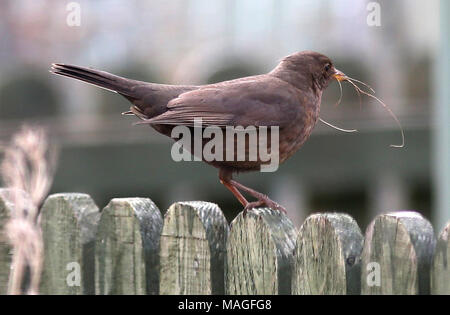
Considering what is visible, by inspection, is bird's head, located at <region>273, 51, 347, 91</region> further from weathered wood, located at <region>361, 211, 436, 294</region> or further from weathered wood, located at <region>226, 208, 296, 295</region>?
weathered wood, located at <region>361, 211, 436, 294</region>

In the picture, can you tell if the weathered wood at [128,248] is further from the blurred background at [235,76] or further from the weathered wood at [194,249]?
the blurred background at [235,76]

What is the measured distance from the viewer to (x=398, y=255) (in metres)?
2.68

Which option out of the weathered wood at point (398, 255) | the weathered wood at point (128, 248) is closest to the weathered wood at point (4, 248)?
the weathered wood at point (128, 248)

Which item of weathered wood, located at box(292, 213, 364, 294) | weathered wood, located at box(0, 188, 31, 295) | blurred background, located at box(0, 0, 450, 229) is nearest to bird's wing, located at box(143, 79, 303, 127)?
weathered wood, located at box(0, 188, 31, 295)

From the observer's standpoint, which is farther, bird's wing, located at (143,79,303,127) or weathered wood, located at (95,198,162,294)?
bird's wing, located at (143,79,303,127)

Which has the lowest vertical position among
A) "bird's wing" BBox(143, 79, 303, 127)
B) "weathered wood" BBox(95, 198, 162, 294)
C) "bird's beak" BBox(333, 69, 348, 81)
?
"weathered wood" BBox(95, 198, 162, 294)

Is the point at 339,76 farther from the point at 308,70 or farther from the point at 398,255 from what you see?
the point at 398,255

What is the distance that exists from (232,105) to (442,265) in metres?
1.51

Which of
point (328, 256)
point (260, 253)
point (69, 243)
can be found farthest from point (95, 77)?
point (328, 256)

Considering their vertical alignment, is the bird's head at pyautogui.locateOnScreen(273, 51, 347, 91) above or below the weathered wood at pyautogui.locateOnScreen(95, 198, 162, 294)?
above

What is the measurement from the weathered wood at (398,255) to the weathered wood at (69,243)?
117 centimetres

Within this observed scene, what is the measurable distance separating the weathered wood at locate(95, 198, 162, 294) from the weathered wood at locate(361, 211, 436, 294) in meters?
0.88

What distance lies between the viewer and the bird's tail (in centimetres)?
369

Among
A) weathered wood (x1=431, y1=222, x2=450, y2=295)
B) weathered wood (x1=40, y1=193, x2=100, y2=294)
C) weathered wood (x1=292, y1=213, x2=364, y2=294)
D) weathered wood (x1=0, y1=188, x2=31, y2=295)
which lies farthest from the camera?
weathered wood (x1=0, y1=188, x2=31, y2=295)
